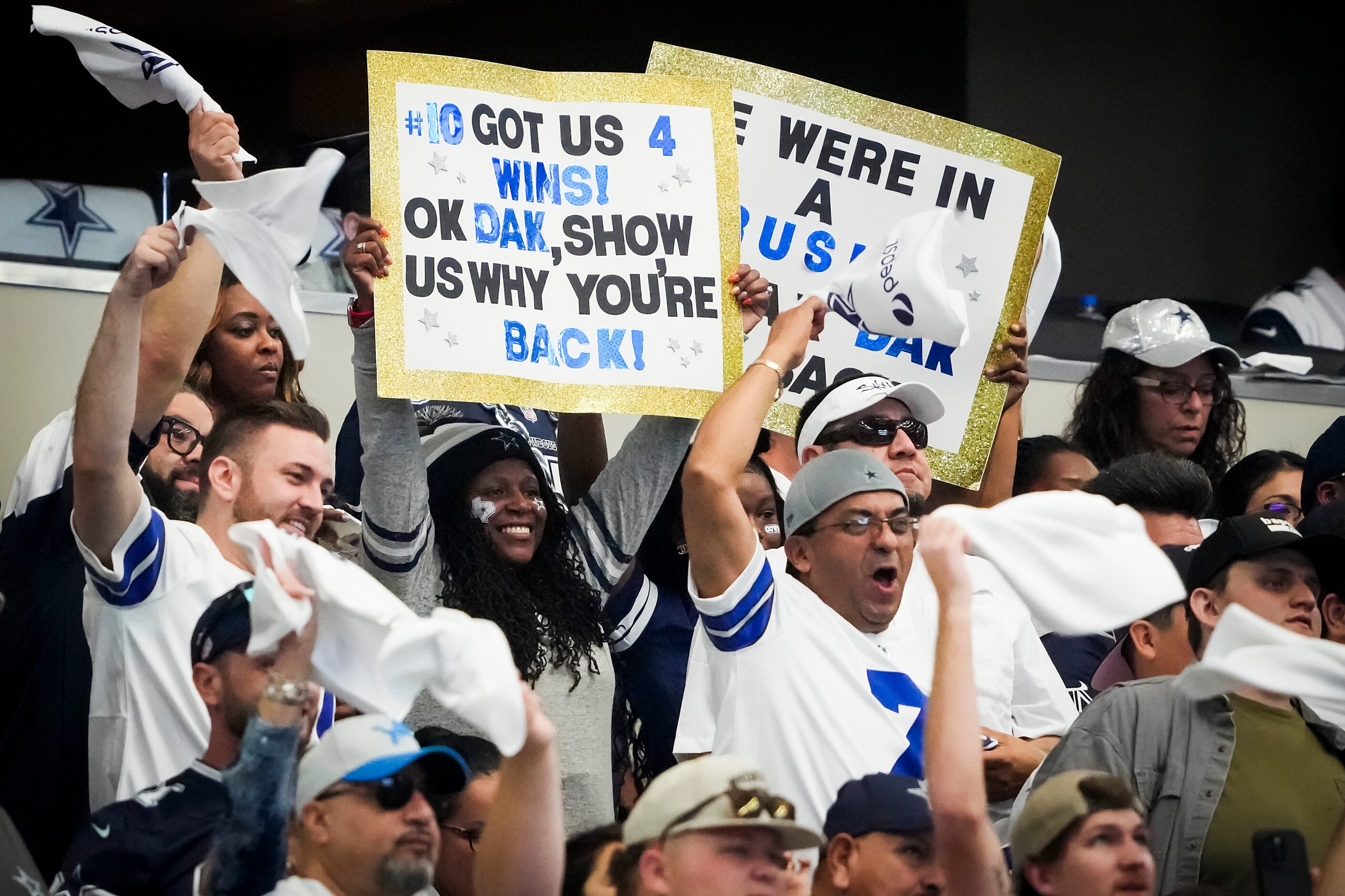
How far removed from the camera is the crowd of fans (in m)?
2.87

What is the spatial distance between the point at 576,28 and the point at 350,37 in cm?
90

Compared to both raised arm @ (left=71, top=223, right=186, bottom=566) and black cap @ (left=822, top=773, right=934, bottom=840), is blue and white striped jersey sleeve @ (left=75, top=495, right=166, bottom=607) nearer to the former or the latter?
raised arm @ (left=71, top=223, right=186, bottom=566)

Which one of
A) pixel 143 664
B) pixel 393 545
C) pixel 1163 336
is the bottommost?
pixel 143 664

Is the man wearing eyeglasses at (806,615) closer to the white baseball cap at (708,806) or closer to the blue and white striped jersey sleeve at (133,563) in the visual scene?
the white baseball cap at (708,806)

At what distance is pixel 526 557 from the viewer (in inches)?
158

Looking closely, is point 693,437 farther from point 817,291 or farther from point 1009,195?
point 1009,195

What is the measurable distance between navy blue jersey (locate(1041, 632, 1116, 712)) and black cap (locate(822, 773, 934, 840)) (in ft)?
4.02

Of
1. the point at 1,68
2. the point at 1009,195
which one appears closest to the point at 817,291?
the point at 1009,195

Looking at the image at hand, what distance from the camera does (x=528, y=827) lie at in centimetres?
285

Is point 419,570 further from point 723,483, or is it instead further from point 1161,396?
point 1161,396

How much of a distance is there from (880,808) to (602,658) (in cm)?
94

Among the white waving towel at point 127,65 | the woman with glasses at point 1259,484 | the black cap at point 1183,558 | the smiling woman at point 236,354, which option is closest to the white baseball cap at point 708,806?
the black cap at point 1183,558

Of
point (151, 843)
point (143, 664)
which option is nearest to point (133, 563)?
point (143, 664)

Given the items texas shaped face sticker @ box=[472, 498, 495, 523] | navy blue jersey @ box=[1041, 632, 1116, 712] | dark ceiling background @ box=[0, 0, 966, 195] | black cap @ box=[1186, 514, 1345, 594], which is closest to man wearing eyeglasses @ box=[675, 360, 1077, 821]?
navy blue jersey @ box=[1041, 632, 1116, 712]
